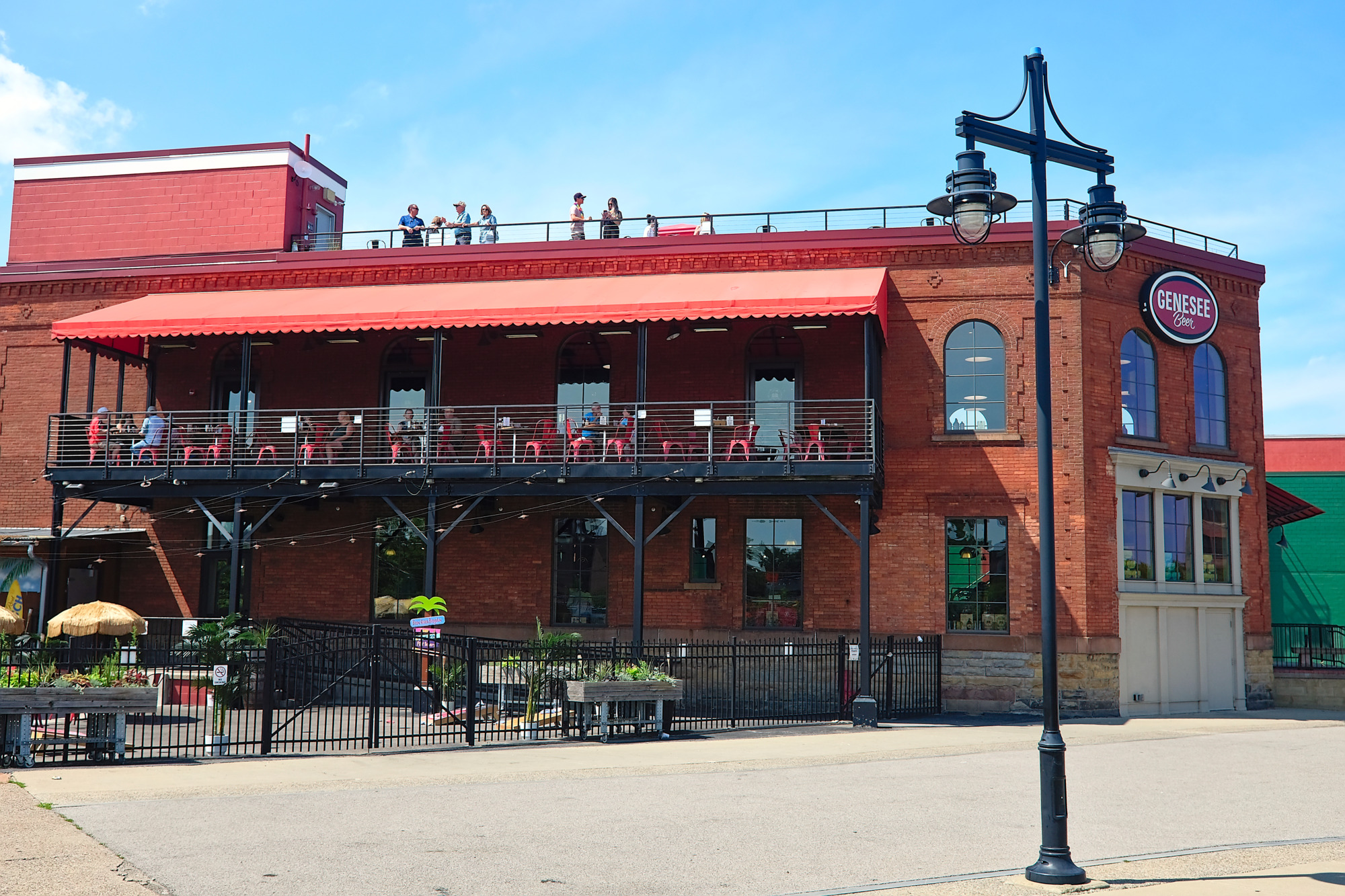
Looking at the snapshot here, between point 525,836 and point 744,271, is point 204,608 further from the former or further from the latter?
point 525,836

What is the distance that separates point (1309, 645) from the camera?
25.0m

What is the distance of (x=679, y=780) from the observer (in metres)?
12.2

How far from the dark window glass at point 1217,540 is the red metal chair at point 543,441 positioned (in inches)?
507

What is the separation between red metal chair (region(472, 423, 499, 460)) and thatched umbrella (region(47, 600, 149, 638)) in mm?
6200

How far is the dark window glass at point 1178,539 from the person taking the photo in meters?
22.6

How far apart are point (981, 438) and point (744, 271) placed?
5.61 meters

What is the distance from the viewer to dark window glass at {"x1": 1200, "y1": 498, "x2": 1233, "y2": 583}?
23062 mm

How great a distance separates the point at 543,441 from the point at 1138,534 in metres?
11.5

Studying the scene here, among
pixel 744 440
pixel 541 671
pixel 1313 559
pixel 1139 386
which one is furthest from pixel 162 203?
pixel 1313 559

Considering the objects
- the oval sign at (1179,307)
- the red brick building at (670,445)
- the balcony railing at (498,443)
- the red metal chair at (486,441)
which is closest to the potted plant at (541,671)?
the red brick building at (670,445)

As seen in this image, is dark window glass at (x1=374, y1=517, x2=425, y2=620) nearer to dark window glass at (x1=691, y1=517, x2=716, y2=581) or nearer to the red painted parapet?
dark window glass at (x1=691, y1=517, x2=716, y2=581)

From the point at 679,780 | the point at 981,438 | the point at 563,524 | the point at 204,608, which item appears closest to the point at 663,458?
the point at 563,524

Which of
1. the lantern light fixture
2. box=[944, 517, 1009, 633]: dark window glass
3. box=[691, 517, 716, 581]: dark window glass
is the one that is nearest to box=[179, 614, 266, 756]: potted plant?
box=[691, 517, 716, 581]: dark window glass

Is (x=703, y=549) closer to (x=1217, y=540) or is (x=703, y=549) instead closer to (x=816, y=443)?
(x=816, y=443)
